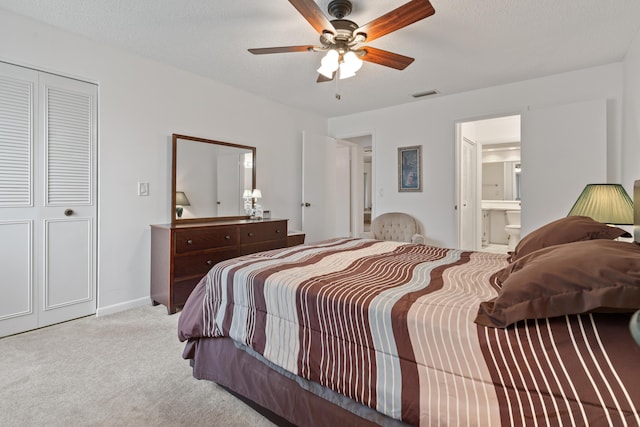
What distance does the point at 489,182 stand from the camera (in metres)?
6.64

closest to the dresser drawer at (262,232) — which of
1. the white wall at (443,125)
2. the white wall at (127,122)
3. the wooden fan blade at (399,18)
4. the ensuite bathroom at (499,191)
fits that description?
the white wall at (127,122)

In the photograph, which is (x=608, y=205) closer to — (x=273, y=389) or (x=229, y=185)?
(x=273, y=389)

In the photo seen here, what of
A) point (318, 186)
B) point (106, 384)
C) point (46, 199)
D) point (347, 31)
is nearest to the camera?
point (106, 384)

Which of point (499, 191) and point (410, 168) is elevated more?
point (410, 168)

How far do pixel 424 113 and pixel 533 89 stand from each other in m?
1.23

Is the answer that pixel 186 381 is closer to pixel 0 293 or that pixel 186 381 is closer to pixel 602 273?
pixel 0 293

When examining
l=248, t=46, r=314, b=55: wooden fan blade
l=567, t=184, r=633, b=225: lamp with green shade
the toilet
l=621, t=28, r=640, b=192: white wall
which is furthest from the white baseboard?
the toilet

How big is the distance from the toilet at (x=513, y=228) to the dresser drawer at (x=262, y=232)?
4.00 m

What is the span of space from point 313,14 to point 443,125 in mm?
2860

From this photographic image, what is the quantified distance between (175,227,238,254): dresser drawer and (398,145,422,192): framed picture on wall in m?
2.46

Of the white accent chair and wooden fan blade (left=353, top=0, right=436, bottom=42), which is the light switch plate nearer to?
wooden fan blade (left=353, top=0, right=436, bottom=42)

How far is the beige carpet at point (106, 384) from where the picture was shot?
5.05ft

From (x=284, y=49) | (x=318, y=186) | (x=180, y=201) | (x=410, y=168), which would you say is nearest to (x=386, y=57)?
(x=284, y=49)

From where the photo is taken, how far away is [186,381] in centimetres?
184
